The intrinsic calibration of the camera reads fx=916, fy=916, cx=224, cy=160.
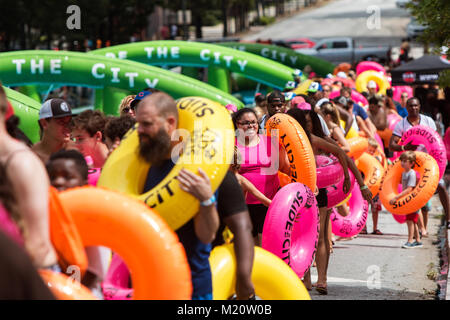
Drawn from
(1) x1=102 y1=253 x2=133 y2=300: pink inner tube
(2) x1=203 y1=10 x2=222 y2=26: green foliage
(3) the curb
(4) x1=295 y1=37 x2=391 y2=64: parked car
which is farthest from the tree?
(2) x1=203 y1=10 x2=222 y2=26: green foliage

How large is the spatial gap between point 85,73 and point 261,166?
6.54 m

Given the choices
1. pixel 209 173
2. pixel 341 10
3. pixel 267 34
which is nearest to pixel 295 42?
pixel 267 34

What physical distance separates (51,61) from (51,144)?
310 inches

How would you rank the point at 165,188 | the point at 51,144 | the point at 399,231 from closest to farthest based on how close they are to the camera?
the point at 165,188 → the point at 51,144 → the point at 399,231

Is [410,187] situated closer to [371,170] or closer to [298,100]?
[371,170]

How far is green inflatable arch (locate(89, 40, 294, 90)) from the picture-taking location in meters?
17.3

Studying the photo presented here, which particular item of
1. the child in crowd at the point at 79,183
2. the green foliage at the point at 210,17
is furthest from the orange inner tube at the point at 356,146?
the green foliage at the point at 210,17

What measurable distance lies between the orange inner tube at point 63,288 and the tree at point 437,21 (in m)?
5.59

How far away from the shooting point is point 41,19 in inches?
1220

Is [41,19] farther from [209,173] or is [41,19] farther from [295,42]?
[209,173]

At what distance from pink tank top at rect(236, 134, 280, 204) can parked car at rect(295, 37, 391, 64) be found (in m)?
24.4

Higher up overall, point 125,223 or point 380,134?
point 125,223

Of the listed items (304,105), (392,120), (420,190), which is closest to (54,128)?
(304,105)

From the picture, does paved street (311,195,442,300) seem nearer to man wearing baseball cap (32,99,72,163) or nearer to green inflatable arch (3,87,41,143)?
man wearing baseball cap (32,99,72,163)
